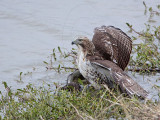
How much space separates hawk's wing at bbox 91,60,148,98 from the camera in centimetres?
654

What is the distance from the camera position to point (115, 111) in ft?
18.1

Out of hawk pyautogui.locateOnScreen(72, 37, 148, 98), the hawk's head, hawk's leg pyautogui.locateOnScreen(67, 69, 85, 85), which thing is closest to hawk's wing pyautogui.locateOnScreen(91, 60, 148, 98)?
hawk pyautogui.locateOnScreen(72, 37, 148, 98)

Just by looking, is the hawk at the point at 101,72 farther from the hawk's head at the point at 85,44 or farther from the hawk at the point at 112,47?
the hawk at the point at 112,47

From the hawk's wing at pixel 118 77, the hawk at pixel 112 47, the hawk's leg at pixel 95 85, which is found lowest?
the hawk's leg at pixel 95 85

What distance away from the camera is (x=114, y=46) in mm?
7578

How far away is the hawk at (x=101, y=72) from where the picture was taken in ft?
21.6

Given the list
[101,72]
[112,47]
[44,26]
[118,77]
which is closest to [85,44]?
[112,47]

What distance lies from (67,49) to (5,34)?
1635 millimetres

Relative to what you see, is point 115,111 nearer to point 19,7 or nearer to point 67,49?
point 67,49

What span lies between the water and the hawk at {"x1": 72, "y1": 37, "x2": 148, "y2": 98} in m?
0.66

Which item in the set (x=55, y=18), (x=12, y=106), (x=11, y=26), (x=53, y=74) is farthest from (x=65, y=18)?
(x=12, y=106)

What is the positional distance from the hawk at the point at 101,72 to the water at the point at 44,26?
0.66 metres

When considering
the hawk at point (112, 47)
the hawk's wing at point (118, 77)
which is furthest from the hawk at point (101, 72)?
the hawk at point (112, 47)

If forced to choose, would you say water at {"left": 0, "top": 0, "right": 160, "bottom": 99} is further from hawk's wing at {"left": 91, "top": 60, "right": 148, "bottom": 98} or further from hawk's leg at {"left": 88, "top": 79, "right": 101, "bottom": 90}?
hawk's leg at {"left": 88, "top": 79, "right": 101, "bottom": 90}
